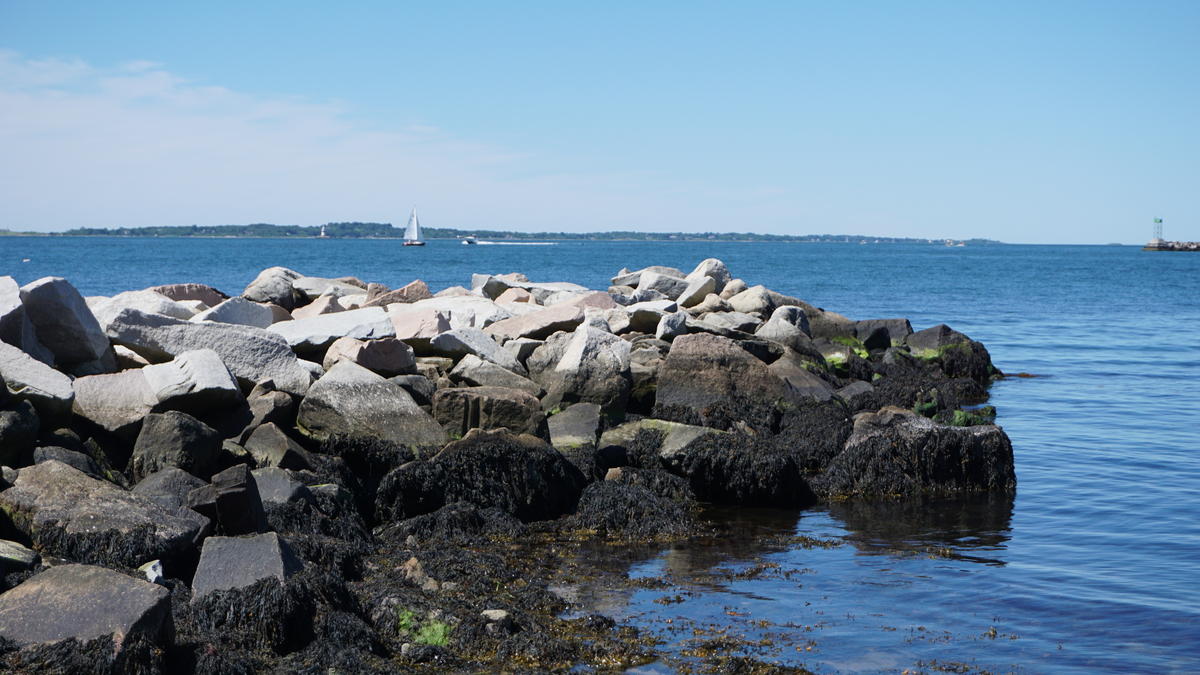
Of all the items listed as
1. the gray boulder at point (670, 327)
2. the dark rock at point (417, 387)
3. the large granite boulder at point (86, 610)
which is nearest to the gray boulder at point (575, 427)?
the dark rock at point (417, 387)

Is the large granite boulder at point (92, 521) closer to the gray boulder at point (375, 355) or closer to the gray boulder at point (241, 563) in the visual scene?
the gray boulder at point (241, 563)

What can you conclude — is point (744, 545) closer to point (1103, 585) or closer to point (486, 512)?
point (486, 512)

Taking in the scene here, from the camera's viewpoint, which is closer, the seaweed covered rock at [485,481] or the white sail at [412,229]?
the seaweed covered rock at [485,481]

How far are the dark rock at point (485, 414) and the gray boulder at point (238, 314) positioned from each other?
3.84 m

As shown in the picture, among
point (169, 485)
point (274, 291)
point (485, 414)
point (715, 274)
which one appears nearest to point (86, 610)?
point (169, 485)

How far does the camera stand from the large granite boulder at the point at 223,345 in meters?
10.9

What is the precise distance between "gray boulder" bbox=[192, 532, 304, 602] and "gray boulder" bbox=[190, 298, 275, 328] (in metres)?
6.56

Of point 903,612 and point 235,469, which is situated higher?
point 235,469

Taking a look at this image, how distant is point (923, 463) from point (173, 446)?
7.86m

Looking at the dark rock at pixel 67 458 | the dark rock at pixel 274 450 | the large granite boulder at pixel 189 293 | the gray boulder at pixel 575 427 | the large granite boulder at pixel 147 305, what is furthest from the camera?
the large granite boulder at pixel 189 293

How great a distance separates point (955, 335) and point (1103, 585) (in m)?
14.3

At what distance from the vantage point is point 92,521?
7266mm

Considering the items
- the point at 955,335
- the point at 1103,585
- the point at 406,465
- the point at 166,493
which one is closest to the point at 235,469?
the point at 166,493

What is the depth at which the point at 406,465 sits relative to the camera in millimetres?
9875
